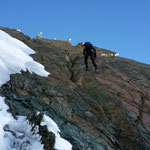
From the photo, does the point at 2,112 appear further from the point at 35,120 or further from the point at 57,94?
the point at 57,94

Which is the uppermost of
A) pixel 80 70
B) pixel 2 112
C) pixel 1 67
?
pixel 80 70

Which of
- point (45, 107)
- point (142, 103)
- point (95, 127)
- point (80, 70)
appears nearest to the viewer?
point (45, 107)

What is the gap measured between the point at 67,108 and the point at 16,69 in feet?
12.8

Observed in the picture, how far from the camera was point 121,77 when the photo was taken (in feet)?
55.5

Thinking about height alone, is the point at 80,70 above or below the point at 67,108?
above

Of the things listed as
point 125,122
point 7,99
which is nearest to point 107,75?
point 125,122

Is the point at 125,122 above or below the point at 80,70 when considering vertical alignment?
below

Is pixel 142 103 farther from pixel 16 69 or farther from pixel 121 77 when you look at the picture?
pixel 16 69

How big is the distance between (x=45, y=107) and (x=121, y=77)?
34.2ft

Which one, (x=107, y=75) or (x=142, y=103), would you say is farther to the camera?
(x=107, y=75)

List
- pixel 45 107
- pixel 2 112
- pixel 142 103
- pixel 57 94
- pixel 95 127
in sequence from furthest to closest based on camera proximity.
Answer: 1. pixel 142 103
2. pixel 57 94
3. pixel 95 127
4. pixel 45 107
5. pixel 2 112

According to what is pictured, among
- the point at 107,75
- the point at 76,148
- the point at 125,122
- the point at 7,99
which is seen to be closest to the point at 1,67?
the point at 7,99

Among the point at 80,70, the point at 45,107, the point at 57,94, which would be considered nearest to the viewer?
the point at 45,107

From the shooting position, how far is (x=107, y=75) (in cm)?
1634
